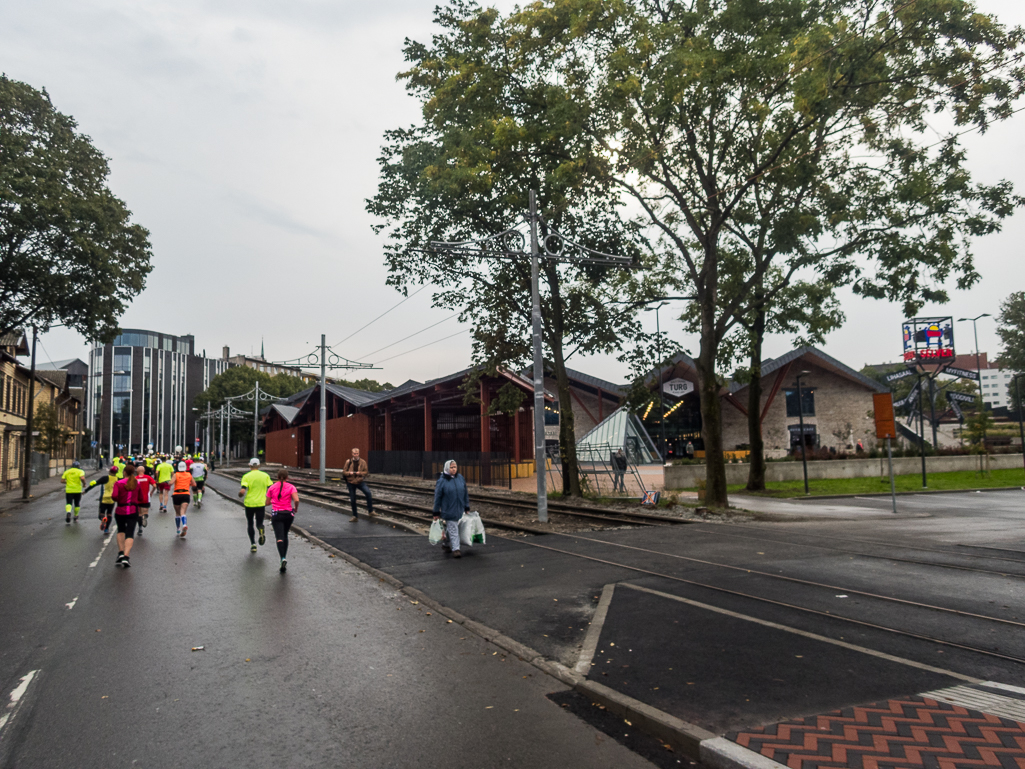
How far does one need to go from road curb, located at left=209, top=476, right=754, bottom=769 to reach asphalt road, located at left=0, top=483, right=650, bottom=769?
15cm

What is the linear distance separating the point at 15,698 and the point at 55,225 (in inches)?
817

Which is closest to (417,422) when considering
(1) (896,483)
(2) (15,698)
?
(1) (896,483)

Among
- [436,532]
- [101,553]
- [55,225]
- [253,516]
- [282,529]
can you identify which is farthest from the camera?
[55,225]

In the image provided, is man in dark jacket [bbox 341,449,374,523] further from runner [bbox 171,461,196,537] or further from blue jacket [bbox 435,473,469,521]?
blue jacket [bbox 435,473,469,521]

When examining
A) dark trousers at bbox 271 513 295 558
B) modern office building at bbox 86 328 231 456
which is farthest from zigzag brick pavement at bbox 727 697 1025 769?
modern office building at bbox 86 328 231 456

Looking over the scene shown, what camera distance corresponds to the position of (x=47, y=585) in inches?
387

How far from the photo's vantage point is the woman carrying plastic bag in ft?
39.6

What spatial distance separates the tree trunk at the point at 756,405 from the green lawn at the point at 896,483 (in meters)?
0.70

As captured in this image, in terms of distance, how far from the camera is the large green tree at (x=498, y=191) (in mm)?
18609

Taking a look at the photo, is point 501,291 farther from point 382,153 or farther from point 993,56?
point 993,56

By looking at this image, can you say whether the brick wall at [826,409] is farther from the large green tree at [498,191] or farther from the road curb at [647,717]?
the road curb at [647,717]

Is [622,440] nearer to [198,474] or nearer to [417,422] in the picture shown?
[417,422]

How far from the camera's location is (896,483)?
2889cm

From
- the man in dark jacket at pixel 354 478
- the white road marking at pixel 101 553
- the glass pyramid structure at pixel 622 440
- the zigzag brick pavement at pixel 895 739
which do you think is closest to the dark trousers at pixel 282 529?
the white road marking at pixel 101 553
